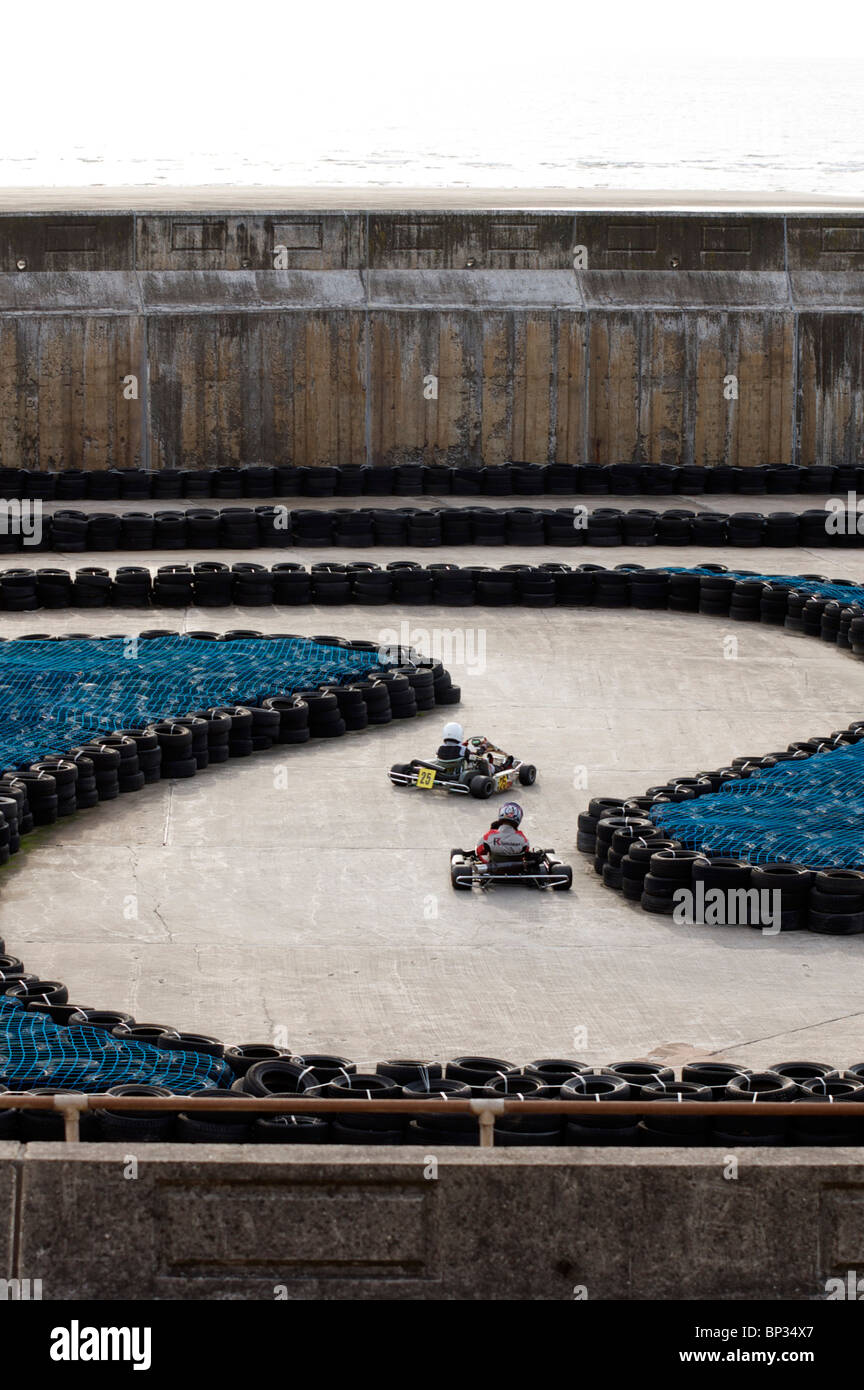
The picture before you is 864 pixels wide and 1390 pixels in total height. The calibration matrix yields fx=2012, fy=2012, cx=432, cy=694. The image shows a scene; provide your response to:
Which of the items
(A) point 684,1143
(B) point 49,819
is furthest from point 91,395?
(A) point 684,1143

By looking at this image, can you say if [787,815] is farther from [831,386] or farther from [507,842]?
[831,386]

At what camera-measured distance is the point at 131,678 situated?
2261 centimetres

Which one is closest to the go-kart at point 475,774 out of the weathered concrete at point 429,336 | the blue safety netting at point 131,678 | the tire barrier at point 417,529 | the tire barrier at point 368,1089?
the blue safety netting at point 131,678

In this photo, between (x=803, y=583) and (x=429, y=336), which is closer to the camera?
(x=803, y=583)

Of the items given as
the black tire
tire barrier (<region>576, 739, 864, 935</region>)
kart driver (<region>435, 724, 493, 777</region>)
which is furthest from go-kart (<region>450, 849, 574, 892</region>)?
kart driver (<region>435, 724, 493, 777</region>)

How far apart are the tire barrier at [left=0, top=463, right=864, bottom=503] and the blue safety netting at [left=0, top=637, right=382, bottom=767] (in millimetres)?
11309

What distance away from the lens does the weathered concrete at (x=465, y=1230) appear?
10.4m

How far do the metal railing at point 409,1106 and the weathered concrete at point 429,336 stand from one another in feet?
87.7

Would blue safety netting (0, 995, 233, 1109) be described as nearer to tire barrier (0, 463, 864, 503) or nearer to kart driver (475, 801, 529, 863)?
kart driver (475, 801, 529, 863)

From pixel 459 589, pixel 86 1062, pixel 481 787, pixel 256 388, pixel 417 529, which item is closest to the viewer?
pixel 86 1062

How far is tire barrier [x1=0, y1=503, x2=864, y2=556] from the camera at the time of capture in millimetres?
31594

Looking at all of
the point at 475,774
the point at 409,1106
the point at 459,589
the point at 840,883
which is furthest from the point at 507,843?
the point at 459,589

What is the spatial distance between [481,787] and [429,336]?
19.0 metres
